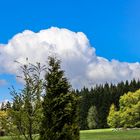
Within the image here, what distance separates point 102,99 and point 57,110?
137 m

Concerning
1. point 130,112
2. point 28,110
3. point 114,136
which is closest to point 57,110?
point 28,110

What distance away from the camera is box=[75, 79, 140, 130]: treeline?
153375mm

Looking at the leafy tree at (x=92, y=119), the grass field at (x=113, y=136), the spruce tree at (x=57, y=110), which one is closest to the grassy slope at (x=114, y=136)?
the grass field at (x=113, y=136)

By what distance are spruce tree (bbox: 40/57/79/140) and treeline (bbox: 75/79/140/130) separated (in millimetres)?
126945

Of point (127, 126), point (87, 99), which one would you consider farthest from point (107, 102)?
point (127, 126)

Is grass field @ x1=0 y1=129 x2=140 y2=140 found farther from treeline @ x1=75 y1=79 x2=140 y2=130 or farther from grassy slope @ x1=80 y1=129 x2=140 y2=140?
treeline @ x1=75 y1=79 x2=140 y2=130

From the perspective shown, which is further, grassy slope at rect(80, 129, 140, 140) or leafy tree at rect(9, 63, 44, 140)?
grassy slope at rect(80, 129, 140, 140)

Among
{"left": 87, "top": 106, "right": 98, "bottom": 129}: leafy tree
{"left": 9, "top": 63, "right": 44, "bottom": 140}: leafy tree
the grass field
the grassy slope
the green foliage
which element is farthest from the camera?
{"left": 87, "top": 106, "right": 98, "bottom": 129}: leafy tree

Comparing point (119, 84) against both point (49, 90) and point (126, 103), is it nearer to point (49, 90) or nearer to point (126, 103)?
point (126, 103)

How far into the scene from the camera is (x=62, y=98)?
24391 millimetres

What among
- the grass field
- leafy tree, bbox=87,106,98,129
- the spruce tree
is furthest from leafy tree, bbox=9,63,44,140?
leafy tree, bbox=87,106,98,129

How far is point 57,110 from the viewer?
952 inches

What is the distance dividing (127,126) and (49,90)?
338 feet

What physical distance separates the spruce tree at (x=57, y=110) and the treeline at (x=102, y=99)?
12695cm
